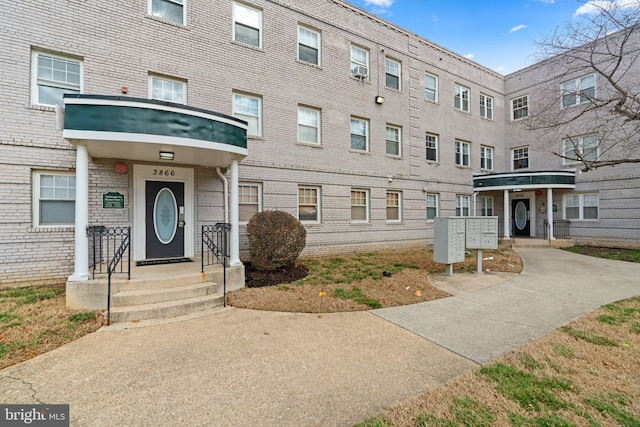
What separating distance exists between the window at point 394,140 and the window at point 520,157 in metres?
9.39

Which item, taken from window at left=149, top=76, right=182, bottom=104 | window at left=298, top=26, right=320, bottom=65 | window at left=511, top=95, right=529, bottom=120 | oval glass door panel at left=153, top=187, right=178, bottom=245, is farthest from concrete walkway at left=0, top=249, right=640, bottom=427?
window at left=511, top=95, right=529, bottom=120

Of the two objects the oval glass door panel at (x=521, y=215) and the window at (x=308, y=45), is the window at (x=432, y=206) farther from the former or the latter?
the window at (x=308, y=45)

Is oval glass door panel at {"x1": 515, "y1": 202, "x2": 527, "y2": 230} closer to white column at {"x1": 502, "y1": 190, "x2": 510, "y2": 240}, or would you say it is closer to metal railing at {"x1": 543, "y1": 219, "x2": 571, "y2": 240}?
metal railing at {"x1": 543, "y1": 219, "x2": 571, "y2": 240}

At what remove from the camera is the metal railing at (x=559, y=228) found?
50.5ft

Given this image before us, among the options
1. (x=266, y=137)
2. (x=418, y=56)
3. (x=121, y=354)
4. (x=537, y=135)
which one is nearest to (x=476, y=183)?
(x=537, y=135)

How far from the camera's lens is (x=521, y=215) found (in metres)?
17.3

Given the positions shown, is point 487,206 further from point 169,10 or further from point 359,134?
point 169,10

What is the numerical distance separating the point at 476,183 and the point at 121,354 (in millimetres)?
17275

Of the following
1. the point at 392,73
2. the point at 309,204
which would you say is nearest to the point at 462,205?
the point at 392,73

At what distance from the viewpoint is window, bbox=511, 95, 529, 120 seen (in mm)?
17406

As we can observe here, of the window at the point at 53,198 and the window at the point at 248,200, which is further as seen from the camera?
the window at the point at 248,200

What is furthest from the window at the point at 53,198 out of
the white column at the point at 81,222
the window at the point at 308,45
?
the window at the point at 308,45

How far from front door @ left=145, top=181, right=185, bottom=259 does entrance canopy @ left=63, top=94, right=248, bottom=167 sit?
134cm

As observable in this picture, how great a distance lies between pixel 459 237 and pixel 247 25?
9806 millimetres
